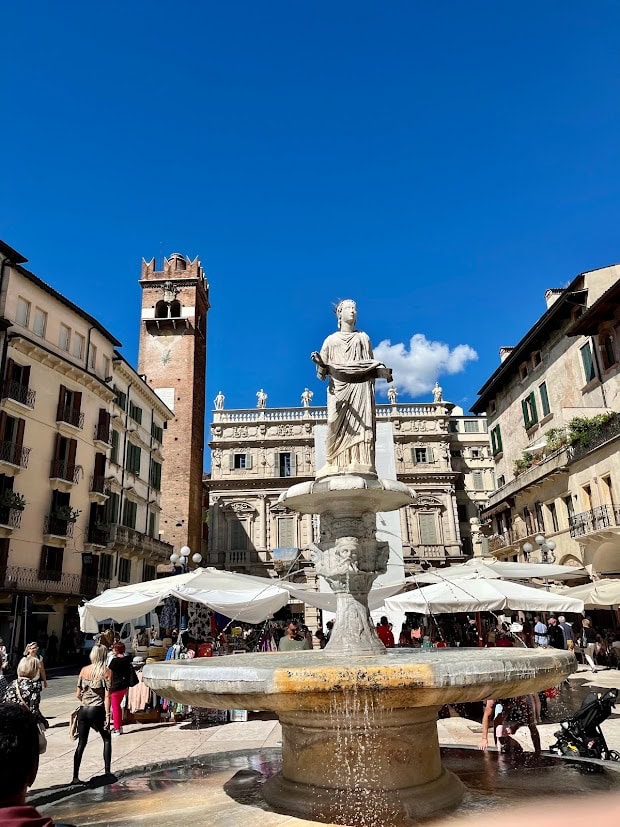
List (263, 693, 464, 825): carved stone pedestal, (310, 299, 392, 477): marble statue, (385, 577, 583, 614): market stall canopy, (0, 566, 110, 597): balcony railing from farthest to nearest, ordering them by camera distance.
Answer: (0, 566, 110, 597): balcony railing < (385, 577, 583, 614): market stall canopy < (310, 299, 392, 477): marble statue < (263, 693, 464, 825): carved stone pedestal

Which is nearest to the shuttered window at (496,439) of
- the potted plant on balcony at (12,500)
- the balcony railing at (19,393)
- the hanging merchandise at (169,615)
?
the hanging merchandise at (169,615)

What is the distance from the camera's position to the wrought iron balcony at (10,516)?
898 inches

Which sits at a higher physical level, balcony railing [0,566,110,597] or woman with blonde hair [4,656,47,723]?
balcony railing [0,566,110,597]

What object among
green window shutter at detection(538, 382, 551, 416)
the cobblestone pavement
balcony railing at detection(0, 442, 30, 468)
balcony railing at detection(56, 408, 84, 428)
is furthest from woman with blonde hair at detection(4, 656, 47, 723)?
green window shutter at detection(538, 382, 551, 416)

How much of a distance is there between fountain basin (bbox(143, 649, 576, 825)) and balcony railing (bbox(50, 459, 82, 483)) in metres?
23.2

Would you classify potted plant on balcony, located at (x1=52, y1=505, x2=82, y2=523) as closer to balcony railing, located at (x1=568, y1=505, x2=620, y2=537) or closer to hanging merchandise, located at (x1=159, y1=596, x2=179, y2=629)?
hanging merchandise, located at (x1=159, y1=596, x2=179, y2=629)

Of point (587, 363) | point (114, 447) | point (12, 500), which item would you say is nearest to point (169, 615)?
point (114, 447)

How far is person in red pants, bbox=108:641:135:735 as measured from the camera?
10531 millimetres

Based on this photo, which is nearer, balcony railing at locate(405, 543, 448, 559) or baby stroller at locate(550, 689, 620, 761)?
baby stroller at locate(550, 689, 620, 761)

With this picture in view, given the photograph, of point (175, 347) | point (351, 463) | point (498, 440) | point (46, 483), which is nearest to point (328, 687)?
point (351, 463)

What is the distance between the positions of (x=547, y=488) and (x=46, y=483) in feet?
73.9

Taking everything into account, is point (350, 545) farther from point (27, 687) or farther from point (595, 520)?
point (595, 520)

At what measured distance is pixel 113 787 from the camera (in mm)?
6270

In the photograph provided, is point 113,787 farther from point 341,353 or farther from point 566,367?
point 566,367
